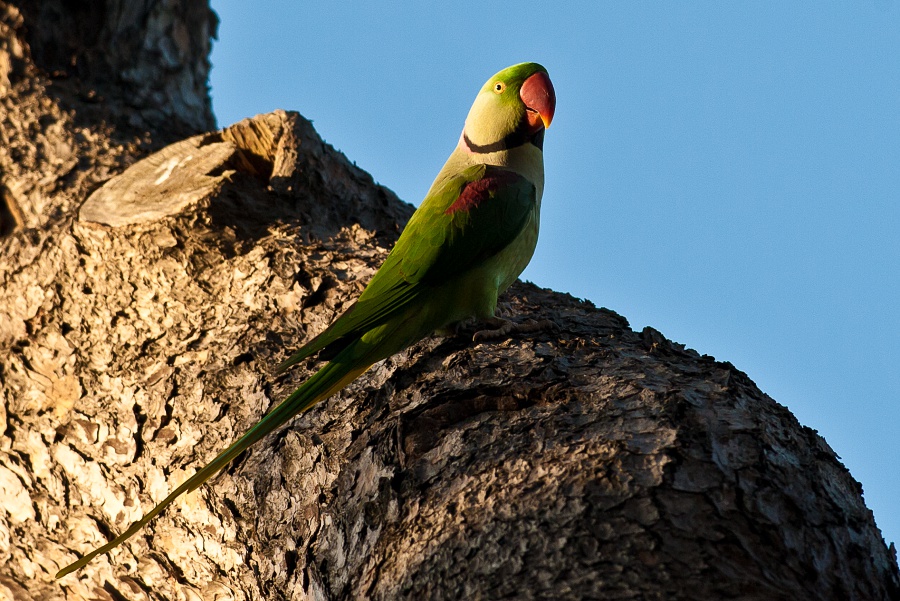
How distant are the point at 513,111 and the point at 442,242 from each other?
3.39ft

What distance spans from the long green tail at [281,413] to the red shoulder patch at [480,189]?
86 centimetres

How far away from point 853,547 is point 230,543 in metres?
1.88

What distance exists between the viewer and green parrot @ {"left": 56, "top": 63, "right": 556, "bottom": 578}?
2.94 meters

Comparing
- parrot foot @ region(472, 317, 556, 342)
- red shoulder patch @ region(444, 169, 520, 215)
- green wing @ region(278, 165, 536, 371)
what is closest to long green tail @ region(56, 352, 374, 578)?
green wing @ region(278, 165, 536, 371)

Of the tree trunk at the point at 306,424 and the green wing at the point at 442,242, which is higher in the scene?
the green wing at the point at 442,242

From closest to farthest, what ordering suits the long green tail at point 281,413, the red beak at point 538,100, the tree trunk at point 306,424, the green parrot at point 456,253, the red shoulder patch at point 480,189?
the tree trunk at point 306,424
the long green tail at point 281,413
the green parrot at point 456,253
the red shoulder patch at point 480,189
the red beak at point 538,100

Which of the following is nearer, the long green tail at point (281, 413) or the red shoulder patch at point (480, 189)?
the long green tail at point (281, 413)

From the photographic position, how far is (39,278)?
12.6 ft

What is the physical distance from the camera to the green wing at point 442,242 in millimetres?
3088

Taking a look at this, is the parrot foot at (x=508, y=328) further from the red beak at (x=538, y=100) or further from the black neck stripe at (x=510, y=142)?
the red beak at (x=538, y=100)

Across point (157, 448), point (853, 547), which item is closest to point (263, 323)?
point (157, 448)

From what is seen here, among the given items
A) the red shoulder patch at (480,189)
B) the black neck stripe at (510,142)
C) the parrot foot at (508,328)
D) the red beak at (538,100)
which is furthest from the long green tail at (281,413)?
the red beak at (538,100)

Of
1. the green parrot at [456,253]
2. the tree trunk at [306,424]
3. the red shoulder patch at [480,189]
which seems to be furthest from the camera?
the red shoulder patch at [480,189]

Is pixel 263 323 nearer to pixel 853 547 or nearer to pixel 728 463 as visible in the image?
pixel 728 463
